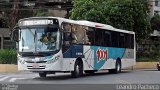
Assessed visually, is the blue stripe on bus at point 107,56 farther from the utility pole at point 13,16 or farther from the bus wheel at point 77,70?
the utility pole at point 13,16

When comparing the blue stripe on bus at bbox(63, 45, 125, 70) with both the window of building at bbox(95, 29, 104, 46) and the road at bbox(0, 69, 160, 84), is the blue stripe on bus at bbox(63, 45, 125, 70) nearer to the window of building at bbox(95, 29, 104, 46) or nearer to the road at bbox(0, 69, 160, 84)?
the window of building at bbox(95, 29, 104, 46)

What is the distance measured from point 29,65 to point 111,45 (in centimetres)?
887

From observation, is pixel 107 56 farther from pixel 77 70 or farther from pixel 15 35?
pixel 15 35

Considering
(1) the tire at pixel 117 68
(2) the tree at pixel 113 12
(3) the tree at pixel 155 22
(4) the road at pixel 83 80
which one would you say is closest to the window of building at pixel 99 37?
(4) the road at pixel 83 80

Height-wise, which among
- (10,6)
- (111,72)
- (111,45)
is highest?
(10,6)

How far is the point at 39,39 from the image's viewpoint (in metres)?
22.7

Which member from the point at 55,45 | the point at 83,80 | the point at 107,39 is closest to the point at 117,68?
the point at 107,39

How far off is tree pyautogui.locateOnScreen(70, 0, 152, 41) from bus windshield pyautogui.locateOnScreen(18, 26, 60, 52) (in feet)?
67.1

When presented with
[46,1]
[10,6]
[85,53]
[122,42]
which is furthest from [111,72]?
[46,1]

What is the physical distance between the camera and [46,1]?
206ft

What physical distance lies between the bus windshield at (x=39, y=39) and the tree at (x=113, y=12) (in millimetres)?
20462

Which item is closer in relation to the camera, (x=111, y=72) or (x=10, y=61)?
(x=111, y=72)

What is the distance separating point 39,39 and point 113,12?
22.4 m

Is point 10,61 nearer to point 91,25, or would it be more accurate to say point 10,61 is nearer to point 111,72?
point 111,72
